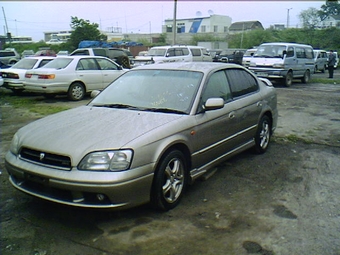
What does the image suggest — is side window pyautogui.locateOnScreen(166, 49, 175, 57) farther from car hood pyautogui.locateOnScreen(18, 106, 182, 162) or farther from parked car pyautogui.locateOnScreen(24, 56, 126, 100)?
car hood pyautogui.locateOnScreen(18, 106, 182, 162)

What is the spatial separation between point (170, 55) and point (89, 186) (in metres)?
17.2

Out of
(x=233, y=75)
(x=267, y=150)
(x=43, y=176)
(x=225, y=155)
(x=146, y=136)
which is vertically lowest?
(x=267, y=150)

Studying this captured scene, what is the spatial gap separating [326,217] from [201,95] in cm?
198

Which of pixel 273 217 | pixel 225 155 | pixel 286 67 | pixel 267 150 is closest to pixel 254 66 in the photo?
pixel 286 67

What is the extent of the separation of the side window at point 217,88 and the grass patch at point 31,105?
6.19 meters

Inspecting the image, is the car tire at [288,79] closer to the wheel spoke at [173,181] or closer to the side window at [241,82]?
the side window at [241,82]

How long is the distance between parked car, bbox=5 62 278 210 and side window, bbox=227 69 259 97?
0.8 inches

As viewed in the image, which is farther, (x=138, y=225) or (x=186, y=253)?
(x=138, y=225)

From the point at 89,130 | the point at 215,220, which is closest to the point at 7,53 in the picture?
the point at 89,130

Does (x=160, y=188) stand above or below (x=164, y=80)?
below

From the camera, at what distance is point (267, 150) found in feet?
20.3

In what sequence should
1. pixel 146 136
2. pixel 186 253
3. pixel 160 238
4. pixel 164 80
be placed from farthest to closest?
pixel 164 80, pixel 146 136, pixel 160 238, pixel 186 253

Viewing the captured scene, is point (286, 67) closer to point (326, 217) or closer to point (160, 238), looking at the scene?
point (326, 217)

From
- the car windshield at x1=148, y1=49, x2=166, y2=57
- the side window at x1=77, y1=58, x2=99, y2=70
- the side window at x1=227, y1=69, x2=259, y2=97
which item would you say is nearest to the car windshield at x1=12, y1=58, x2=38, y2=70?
the side window at x1=77, y1=58, x2=99, y2=70
